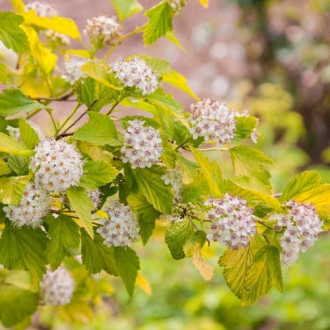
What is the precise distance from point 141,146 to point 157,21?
0.33m

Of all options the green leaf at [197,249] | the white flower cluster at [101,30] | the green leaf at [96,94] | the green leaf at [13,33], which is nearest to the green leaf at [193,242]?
the green leaf at [197,249]

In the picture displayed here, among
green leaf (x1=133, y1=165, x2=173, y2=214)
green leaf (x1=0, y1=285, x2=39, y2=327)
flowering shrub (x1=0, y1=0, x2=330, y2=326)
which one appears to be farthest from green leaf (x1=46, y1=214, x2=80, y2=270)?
green leaf (x1=0, y1=285, x2=39, y2=327)

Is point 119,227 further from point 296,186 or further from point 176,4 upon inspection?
point 176,4

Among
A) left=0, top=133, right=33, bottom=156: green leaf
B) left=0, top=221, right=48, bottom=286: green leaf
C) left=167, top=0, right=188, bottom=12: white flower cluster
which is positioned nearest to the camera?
left=0, top=133, right=33, bottom=156: green leaf

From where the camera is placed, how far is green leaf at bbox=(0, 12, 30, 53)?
845 millimetres

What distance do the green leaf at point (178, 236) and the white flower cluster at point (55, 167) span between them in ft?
0.48

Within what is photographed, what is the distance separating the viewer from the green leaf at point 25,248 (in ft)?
2.69

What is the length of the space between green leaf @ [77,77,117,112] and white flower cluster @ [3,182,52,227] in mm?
153

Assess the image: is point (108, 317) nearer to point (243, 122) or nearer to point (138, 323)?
point (138, 323)

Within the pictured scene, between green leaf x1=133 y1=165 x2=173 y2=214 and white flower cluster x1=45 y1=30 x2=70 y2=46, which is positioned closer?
green leaf x1=133 y1=165 x2=173 y2=214

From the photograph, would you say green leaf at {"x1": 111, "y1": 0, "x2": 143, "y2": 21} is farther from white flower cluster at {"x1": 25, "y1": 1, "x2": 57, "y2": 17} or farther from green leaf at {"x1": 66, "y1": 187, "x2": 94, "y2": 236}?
green leaf at {"x1": 66, "y1": 187, "x2": 94, "y2": 236}

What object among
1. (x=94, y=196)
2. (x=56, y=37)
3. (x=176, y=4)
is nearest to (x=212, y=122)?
(x=94, y=196)

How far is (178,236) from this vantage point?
816mm

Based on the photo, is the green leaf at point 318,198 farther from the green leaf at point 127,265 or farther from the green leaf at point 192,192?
the green leaf at point 127,265
